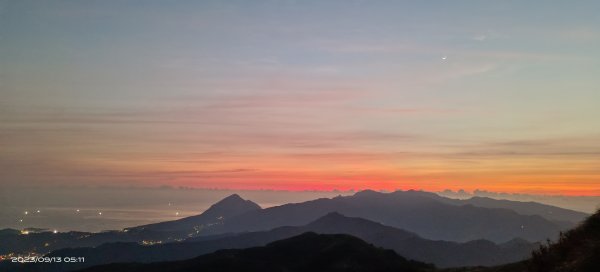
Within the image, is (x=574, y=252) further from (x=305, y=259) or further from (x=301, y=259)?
(x=301, y=259)

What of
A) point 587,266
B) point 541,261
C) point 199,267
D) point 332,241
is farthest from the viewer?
point 332,241

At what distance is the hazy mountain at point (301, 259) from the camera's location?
107444 millimetres

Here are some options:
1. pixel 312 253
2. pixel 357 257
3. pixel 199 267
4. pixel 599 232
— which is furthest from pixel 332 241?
pixel 599 232

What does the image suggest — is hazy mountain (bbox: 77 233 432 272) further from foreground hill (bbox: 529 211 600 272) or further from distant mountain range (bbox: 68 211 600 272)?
foreground hill (bbox: 529 211 600 272)

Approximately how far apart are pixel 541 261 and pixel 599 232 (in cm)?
454

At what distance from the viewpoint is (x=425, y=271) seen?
7000 centimetres

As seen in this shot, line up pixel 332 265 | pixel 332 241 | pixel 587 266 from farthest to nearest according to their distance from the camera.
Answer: pixel 332 241 < pixel 332 265 < pixel 587 266

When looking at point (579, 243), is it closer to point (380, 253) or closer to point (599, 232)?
point (599, 232)

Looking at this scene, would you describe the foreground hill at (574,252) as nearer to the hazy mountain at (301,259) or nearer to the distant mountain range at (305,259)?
the distant mountain range at (305,259)

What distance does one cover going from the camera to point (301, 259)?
395 feet

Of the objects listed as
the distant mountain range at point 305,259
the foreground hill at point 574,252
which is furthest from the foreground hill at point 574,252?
the distant mountain range at point 305,259

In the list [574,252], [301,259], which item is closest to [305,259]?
[301,259]

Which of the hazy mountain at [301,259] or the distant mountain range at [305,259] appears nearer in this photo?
the distant mountain range at [305,259]

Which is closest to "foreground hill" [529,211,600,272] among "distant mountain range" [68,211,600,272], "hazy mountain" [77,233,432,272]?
"distant mountain range" [68,211,600,272]
